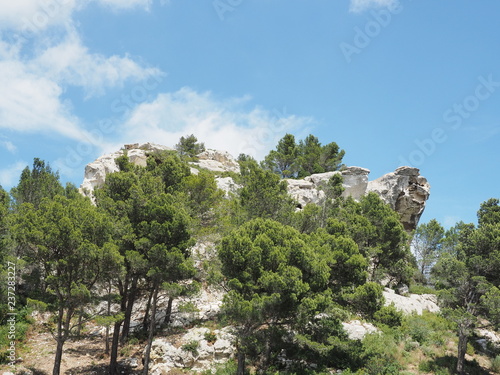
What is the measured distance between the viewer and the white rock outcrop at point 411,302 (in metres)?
29.9

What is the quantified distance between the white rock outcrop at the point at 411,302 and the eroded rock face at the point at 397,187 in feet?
57.4

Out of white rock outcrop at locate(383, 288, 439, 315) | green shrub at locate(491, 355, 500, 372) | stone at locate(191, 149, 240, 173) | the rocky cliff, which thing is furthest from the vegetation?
stone at locate(191, 149, 240, 173)

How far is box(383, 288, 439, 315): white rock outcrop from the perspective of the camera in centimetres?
2990

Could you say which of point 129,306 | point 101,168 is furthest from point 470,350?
point 101,168

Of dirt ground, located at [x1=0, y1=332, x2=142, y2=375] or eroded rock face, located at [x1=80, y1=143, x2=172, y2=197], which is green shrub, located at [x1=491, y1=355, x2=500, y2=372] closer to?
dirt ground, located at [x1=0, y1=332, x2=142, y2=375]

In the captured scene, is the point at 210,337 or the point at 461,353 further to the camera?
the point at 210,337

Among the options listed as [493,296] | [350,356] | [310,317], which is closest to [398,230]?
[493,296]

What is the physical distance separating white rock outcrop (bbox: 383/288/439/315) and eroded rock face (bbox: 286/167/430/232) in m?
17.5

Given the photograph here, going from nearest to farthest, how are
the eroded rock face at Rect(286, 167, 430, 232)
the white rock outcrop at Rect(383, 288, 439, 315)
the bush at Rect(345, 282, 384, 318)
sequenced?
the bush at Rect(345, 282, 384, 318) → the white rock outcrop at Rect(383, 288, 439, 315) → the eroded rock face at Rect(286, 167, 430, 232)

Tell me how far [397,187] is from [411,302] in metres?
21.6

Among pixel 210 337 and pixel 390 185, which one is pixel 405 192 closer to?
pixel 390 185

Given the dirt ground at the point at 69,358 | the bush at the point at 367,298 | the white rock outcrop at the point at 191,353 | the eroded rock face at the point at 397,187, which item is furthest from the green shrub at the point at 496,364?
the eroded rock face at the point at 397,187

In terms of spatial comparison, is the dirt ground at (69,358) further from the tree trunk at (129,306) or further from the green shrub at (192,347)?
the green shrub at (192,347)

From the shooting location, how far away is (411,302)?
31.6 m
